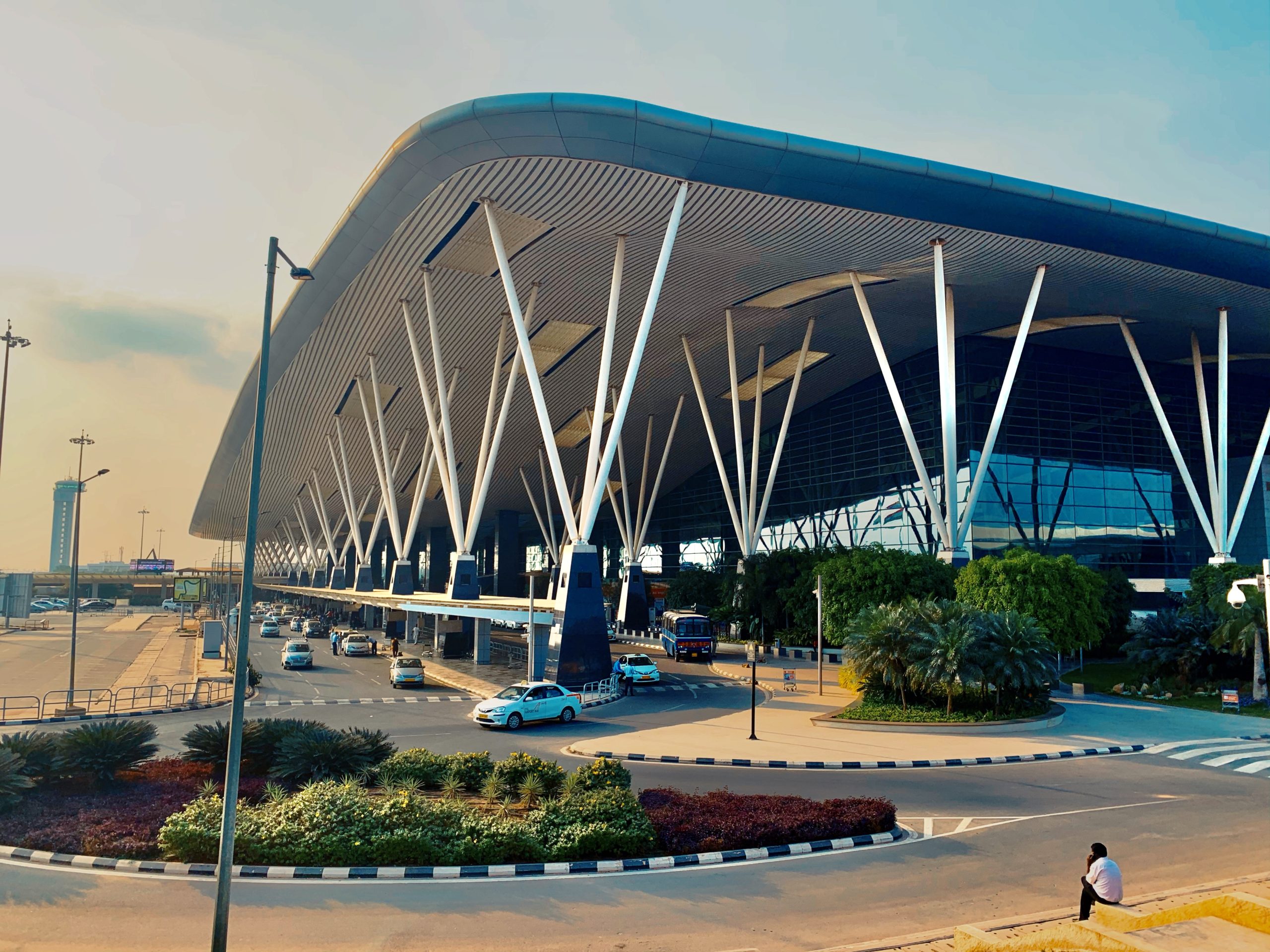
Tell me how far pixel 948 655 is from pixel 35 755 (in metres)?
20.3

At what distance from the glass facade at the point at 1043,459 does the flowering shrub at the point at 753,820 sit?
40.5 metres

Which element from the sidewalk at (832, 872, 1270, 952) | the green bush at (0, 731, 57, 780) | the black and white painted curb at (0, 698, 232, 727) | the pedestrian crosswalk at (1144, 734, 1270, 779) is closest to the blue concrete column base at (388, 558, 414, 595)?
the black and white painted curb at (0, 698, 232, 727)

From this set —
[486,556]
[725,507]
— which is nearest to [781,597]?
[725,507]

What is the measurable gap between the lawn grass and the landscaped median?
66.0ft

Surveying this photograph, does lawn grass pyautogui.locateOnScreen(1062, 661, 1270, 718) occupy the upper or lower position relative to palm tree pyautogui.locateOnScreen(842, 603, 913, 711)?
lower

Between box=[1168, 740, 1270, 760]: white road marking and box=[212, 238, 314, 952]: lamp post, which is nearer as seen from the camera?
box=[212, 238, 314, 952]: lamp post

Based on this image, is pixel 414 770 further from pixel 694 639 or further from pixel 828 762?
pixel 694 639

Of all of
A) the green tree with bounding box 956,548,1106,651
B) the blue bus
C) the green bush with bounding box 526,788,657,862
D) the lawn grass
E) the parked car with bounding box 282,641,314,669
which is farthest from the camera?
the blue bus

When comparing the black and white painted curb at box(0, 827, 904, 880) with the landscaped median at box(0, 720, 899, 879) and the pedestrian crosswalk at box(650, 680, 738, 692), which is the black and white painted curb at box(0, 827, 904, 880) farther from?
the pedestrian crosswalk at box(650, 680, 738, 692)

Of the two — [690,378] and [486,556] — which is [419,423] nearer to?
[690,378]

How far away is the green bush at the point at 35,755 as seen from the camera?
1438cm

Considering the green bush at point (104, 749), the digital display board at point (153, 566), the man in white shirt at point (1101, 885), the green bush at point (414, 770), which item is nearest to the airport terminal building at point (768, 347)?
the green bush at point (414, 770)

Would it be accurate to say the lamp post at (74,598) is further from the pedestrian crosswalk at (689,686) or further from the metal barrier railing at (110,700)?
the pedestrian crosswalk at (689,686)

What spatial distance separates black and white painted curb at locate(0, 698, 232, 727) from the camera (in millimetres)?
25297
